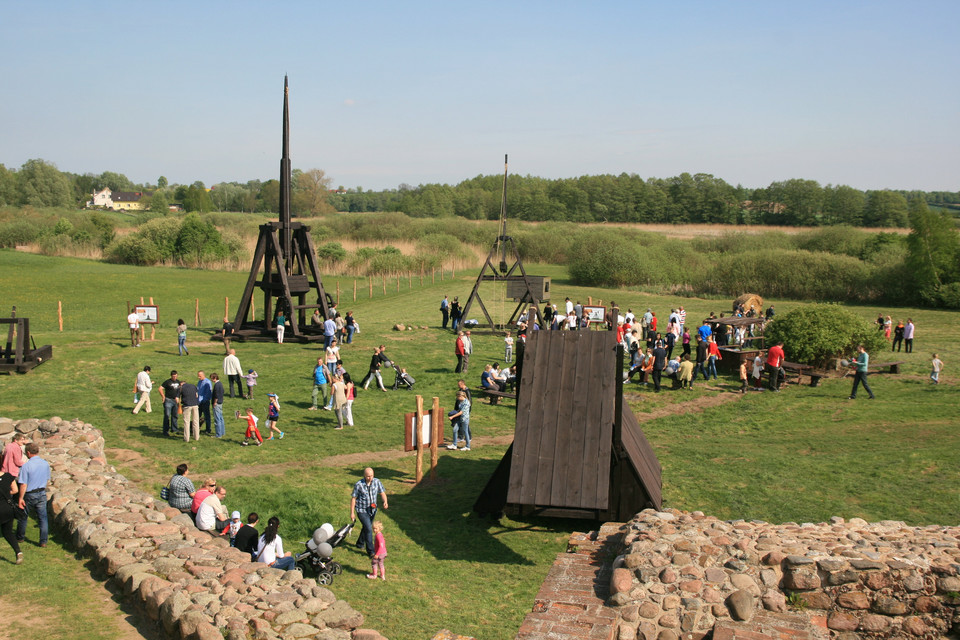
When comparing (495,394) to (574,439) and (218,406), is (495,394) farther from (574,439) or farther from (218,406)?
(574,439)

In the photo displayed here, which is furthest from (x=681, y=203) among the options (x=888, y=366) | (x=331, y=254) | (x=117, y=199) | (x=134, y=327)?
(x=117, y=199)

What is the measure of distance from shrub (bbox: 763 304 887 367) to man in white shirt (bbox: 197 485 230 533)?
17254 mm

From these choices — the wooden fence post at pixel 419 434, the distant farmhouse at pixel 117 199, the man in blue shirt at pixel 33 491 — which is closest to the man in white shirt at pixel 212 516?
the man in blue shirt at pixel 33 491

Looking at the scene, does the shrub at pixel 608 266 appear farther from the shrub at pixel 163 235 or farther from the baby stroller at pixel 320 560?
the baby stroller at pixel 320 560

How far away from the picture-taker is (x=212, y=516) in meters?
10.8

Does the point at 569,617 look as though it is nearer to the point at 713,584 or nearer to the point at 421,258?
the point at 713,584

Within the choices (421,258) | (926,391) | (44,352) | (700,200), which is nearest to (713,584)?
(926,391)

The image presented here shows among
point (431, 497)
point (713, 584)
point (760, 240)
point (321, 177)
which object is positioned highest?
point (321, 177)

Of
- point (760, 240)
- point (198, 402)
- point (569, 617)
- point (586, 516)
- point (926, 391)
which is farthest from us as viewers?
point (760, 240)

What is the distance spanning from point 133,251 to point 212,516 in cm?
4993

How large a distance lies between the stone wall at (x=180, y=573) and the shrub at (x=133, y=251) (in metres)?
46.4

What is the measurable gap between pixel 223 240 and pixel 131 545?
5065 cm

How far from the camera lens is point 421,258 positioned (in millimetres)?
50875

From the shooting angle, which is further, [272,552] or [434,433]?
[434,433]
